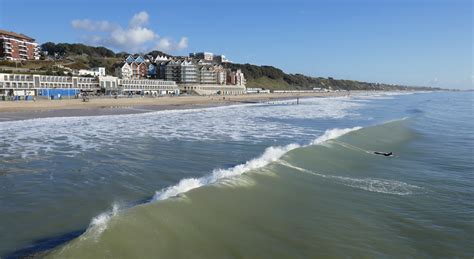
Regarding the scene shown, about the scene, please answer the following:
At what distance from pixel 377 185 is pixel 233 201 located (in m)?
4.39

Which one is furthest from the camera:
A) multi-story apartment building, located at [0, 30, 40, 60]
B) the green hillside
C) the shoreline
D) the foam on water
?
multi-story apartment building, located at [0, 30, 40, 60]

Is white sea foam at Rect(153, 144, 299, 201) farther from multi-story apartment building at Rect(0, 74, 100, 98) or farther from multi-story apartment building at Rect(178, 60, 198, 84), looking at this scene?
multi-story apartment building at Rect(178, 60, 198, 84)

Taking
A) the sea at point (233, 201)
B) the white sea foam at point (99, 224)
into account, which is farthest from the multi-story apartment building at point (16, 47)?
the white sea foam at point (99, 224)

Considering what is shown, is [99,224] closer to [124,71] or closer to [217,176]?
[217,176]

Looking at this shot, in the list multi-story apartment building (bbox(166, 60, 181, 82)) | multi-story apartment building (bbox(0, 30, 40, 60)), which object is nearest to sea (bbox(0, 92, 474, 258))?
multi-story apartment building (bbox(0, 30, 40, 60))

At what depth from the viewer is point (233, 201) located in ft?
27.1

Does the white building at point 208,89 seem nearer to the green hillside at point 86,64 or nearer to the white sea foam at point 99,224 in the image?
the green hillside at point 86,64

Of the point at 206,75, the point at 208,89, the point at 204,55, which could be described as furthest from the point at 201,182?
the point at 204,55

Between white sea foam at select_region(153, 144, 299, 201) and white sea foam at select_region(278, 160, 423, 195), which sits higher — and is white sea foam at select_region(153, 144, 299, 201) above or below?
above

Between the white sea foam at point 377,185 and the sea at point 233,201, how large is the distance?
0.11 ft

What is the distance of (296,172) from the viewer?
1131 centimetres

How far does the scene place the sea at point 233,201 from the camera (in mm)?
6016

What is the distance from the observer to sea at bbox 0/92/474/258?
19.7 feet

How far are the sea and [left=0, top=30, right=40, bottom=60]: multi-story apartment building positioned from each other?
305ft
